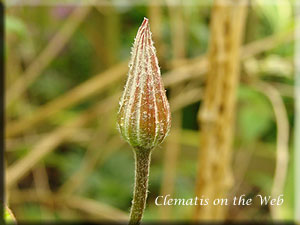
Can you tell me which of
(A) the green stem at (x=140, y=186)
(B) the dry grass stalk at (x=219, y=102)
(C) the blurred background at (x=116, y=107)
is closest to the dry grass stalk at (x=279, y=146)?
(C) the blurred background at (x=116, y=107)

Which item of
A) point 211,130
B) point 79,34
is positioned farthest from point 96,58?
point 211,130

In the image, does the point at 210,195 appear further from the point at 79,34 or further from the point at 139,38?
the point at 79,34

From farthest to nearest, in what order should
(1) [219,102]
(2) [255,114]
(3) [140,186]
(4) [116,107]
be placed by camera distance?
1. (4) [116,107]
2. (2) [255,114]
3. (1) [219,102]
4. (3) [140,186]

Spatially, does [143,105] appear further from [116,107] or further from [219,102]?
[116,107]

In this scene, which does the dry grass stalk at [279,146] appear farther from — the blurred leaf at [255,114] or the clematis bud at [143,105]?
the clematis bud at [143,105]

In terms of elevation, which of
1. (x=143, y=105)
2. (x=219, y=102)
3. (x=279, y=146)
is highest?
(x=143, y=105)

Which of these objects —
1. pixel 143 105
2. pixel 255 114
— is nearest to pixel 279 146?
pixel 255 114
